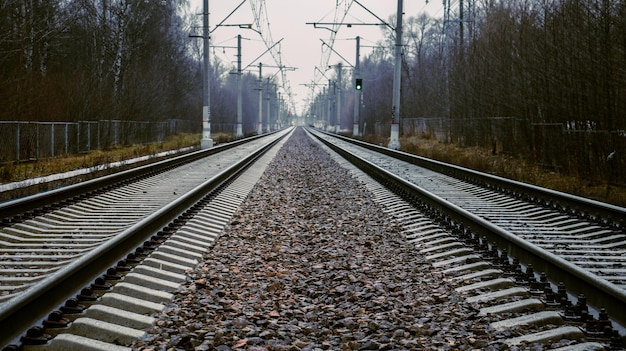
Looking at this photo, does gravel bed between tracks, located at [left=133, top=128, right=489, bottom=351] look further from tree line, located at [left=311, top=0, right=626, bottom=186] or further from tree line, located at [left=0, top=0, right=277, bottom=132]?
tree line, located at [left=0, top=0, right=277, bottom=132]

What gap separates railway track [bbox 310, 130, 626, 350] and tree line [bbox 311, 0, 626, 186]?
186 inches

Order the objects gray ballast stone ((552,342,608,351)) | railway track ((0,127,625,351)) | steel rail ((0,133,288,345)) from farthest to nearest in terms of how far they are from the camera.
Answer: railway track ((0,127,625,351)), gray ballast stone ((552,342,608,351)), steel rail ((0,133,288,345))

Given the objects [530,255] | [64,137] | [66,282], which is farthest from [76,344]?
[64,137]

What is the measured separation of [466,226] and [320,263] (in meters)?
2.36

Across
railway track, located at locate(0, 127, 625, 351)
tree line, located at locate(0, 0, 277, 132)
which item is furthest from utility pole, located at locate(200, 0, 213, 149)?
railway track, located at locate(0, 127, 625, 351)

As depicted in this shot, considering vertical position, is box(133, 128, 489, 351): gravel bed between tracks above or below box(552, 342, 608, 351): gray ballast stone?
below

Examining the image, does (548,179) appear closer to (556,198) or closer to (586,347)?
(556,198)

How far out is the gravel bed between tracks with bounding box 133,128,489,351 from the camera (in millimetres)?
4590

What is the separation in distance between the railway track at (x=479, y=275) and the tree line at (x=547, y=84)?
652 centimetres

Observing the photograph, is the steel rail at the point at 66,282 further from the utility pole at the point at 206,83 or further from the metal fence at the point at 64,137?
the utility pole at the point at 206,83

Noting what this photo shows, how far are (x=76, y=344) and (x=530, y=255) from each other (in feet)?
13.2

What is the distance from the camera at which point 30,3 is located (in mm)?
27359

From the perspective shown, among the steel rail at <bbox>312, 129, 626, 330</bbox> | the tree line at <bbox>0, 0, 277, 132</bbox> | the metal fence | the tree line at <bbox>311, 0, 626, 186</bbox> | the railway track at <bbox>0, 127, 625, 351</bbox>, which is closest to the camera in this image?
the railway track at <bbox>0, 127, 625, 351</bbox>

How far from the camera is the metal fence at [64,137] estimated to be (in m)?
19.7
